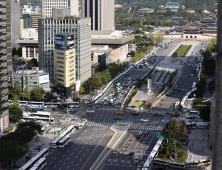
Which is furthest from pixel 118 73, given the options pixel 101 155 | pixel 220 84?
pixel 220 84

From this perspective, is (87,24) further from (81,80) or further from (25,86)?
(25,86)

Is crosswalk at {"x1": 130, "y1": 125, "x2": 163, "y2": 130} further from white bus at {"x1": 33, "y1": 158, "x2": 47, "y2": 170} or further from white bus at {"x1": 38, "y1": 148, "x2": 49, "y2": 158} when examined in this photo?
white bus at {"x1": 33, "y1": 158, "x2": 47, "y2": 170}

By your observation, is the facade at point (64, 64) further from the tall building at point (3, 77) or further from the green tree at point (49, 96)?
the tall building at point (3, 77)

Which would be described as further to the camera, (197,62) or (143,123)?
(197,62)

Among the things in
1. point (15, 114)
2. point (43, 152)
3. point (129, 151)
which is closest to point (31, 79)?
point (15, 114)

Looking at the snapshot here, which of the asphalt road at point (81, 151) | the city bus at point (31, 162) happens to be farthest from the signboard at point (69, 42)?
the city bus at point (31, 162)

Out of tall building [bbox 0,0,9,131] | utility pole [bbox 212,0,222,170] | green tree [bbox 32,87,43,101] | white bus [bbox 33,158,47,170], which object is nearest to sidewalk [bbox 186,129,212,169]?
white bus [bbox 33,158,47,170]

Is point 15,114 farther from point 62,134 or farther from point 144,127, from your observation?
point 144,127

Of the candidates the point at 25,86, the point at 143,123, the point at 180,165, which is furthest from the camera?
the point at 25,86
